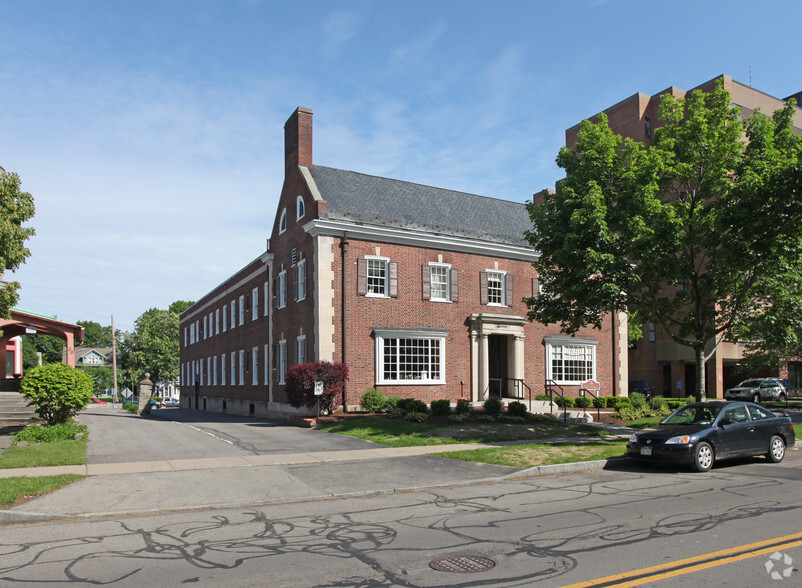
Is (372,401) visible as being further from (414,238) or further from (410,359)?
(414,238)

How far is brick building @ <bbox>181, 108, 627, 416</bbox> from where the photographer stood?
86.5ft

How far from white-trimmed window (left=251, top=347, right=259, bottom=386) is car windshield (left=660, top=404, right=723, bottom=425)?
2433 cm

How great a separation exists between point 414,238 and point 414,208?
115 inches

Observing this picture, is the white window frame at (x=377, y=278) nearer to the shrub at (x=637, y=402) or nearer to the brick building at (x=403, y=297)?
the brick building at (x=403, y=297)

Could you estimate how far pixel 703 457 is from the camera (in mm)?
13359

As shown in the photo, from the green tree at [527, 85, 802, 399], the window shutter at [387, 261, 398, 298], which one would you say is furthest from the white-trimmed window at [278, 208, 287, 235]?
the green tree at [527, 85, 802, 399]

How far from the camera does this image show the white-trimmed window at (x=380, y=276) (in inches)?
1056

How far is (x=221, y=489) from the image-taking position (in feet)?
37.3

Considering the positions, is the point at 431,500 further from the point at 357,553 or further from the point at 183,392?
the point at 183,392

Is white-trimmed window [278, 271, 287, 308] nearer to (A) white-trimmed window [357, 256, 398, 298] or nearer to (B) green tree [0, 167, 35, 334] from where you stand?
(A) white-trimmed window [357, 256, 398, 298]

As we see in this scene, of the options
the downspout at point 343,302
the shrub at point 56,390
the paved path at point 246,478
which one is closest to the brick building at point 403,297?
the downspout at point 343,302

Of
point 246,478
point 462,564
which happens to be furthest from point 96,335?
point 462,564

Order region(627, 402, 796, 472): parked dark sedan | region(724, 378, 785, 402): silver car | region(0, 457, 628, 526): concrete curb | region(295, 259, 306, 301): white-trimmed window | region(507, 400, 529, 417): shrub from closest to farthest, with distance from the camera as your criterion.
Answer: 1. region(0, 457, 628, 526): concrete curb
2. region(627, 402, 796, 472): parked dark sedan
3. region(507, 400, 529, 417): shrub
4. region(295, 259, 306, 301): white-trimmed window
5. region(724, 378, 785, 402): silver car

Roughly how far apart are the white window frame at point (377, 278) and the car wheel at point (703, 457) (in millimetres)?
15524
